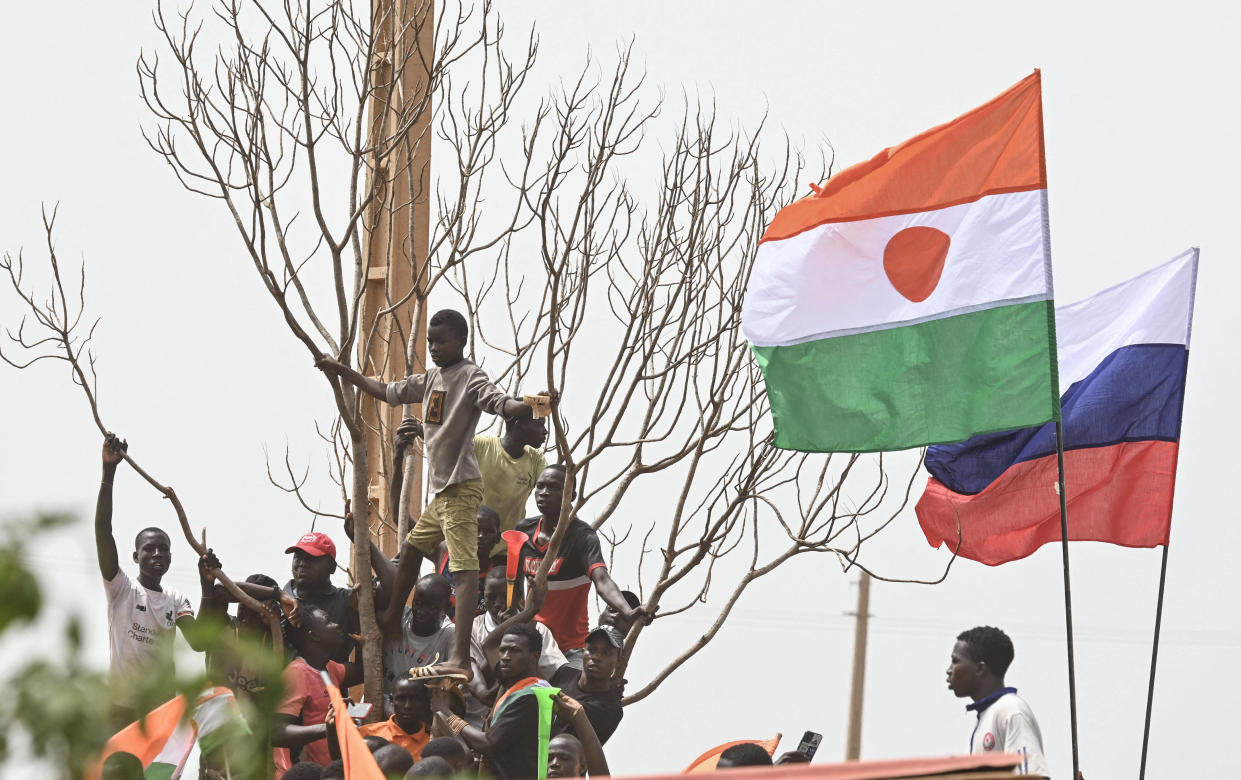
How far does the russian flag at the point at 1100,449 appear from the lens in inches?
310

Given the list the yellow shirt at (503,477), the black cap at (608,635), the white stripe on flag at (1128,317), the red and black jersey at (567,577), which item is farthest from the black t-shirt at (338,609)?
the white stripe on flag at (1128,317)

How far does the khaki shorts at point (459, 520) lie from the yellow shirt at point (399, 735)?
0.80m

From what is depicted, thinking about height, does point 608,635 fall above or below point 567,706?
above

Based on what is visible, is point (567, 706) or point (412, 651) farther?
point (412, 651)

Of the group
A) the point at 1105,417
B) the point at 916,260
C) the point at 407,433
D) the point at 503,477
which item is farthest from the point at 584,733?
the point at 1105,417

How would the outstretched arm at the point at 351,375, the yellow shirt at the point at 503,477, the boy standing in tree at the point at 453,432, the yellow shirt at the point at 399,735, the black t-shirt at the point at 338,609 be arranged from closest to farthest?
the yellow shirt at the point at 399,735 < the boy standing in tree at the point at 453,432 < the outstretched arm at the point at 351,375 < the black t-shirt at the point at 338,609 < the yellow shirt at the point at 503,477

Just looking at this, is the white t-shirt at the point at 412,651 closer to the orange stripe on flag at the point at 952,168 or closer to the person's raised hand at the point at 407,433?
the person's raised hand at the point at 407,433

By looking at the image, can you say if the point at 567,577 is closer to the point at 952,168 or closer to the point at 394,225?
the point at 952,168

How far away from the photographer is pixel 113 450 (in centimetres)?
750

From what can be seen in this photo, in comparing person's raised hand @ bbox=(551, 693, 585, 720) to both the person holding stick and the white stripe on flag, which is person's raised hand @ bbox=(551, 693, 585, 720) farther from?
the white stripe on flag

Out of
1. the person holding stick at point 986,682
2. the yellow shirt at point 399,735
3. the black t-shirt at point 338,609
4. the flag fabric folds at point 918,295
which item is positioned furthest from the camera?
the black t-shirt at point 338,609

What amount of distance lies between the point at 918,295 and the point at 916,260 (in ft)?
0.58

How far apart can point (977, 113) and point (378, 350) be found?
5.96 metres

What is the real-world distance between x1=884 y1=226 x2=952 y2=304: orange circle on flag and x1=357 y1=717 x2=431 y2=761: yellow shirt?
122 inches
